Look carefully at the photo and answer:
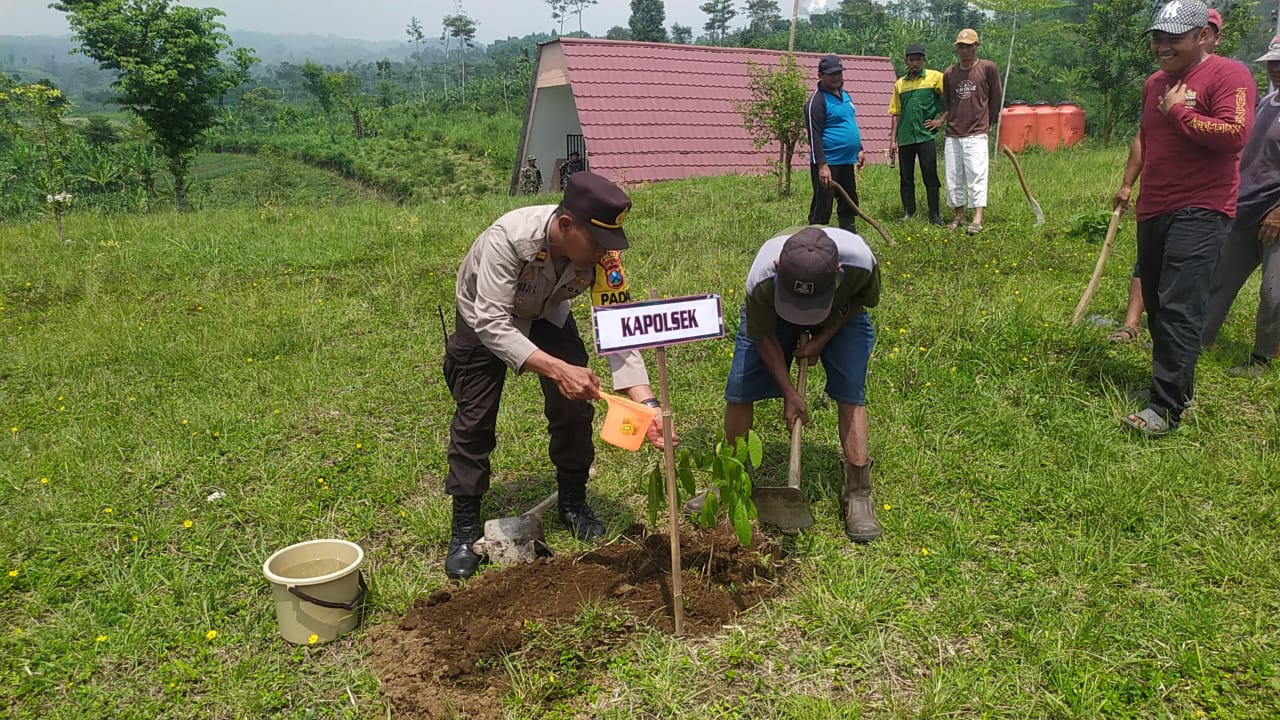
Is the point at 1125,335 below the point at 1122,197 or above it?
below

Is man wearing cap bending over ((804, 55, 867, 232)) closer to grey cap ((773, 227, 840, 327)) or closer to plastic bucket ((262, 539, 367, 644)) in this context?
grey cap ((773, 227, 840, 327))

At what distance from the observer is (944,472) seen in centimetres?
372

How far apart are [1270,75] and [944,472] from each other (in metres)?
2.89

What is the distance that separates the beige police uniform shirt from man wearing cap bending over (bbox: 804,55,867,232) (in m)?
4.59

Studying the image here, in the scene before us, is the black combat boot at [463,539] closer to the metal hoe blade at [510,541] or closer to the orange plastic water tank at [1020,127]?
the metal hoe blade at [510,541]

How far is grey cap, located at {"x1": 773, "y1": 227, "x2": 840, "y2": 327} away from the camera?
270 centimetres

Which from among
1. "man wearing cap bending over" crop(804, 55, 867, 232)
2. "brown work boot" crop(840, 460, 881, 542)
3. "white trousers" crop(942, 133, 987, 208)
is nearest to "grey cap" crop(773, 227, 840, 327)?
"brown work boot" crop(840, 460, 881, 542)

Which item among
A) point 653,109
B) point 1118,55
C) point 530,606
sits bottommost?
point 530,606

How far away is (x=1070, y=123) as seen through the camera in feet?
51.9

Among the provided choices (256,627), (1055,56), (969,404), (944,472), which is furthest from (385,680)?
(1055,56)

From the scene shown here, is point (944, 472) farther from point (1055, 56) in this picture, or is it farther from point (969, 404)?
point (1055, 56)

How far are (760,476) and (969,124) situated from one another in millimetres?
5047

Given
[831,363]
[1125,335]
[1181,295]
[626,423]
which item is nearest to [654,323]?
[626,423]

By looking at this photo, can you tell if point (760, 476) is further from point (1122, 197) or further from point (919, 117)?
point (919, 117)
